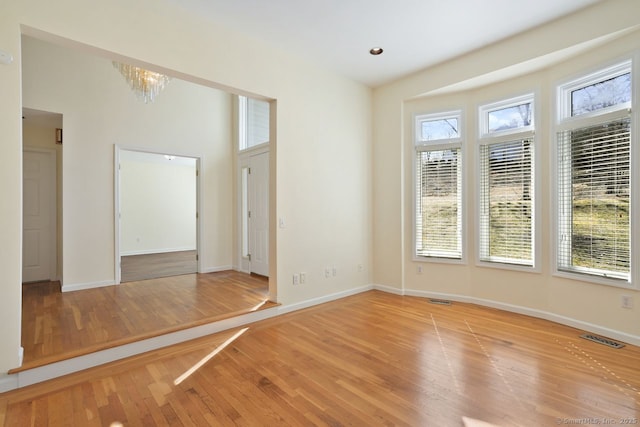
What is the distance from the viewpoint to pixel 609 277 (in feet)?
10.3

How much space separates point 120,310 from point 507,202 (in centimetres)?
490

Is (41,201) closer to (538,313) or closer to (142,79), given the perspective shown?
(142,79)

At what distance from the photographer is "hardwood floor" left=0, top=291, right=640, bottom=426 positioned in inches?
77.6

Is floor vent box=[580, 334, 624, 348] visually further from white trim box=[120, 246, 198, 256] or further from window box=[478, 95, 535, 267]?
white trim box=[120, 246, 198, 256]

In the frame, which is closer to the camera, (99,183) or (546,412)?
(546,412)

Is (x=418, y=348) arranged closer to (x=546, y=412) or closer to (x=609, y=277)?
(x=546, y=412)

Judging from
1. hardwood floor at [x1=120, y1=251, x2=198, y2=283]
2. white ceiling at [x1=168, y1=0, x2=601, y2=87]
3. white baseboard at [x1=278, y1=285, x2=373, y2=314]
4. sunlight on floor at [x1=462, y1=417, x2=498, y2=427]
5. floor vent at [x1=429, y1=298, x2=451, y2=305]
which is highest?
white ceiling at [x1=168, y1=0, x2=601, y2=87]

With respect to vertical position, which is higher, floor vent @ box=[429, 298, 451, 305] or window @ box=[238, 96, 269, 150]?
window @ box=[238, 96, 269, 150]

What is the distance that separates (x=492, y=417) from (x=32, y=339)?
373 cm

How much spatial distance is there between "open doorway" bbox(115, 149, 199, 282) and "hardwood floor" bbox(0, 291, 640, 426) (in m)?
5.37

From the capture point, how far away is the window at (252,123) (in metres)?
6.03

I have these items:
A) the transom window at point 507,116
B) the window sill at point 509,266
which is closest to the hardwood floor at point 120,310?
the window sill at point 509,266

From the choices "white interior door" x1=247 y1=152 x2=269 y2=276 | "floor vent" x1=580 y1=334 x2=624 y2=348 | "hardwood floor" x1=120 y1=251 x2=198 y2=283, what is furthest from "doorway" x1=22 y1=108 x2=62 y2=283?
"floor vent" x1=580 y1=334 x2=624 y2=348

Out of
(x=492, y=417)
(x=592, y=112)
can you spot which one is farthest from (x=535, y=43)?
(x=492, y=417)
